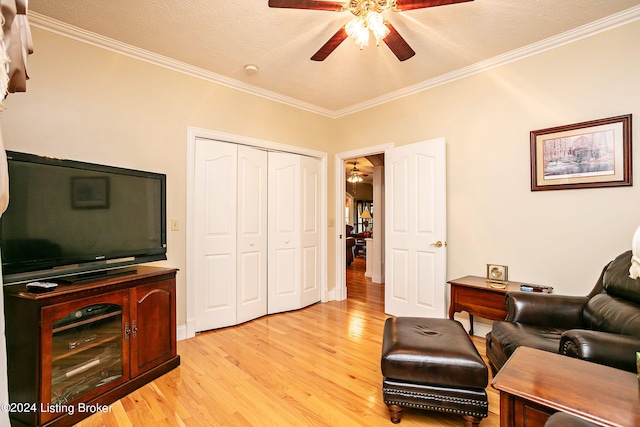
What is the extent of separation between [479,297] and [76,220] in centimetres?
325

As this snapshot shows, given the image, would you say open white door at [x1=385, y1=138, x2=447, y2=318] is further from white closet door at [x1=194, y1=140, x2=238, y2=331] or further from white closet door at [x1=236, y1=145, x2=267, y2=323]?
white closet door at [x1=194, y1=140, x2=238, y2=331]

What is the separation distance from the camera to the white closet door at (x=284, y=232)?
3830 mm

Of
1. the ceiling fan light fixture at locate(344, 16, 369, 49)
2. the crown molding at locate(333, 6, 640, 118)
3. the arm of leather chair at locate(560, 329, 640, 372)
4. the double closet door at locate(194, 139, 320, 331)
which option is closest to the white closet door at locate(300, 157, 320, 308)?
the double closet door at locate(194, 139, 320, 331)

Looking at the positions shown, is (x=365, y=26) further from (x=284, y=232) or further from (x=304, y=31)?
(x=284, y=232)

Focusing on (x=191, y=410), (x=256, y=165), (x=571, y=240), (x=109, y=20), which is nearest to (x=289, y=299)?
(x=256, y=165)

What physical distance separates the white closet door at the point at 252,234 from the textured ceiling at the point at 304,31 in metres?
0.99

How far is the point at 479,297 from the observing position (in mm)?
2740

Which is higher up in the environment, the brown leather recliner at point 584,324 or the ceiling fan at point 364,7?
the ceiling fan at point 364,7

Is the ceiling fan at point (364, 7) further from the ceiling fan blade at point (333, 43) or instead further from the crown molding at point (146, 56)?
the crown molding at point (146, 56)

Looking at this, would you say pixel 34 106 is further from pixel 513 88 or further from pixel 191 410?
pixel 513 88

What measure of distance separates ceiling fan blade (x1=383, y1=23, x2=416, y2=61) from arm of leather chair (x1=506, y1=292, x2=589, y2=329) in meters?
1.97

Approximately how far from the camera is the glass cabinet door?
1.73 metres

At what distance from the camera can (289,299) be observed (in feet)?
13.0

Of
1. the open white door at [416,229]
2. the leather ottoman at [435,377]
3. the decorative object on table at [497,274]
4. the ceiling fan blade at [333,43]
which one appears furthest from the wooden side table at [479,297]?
the ceiling fan blade at [333,43]
